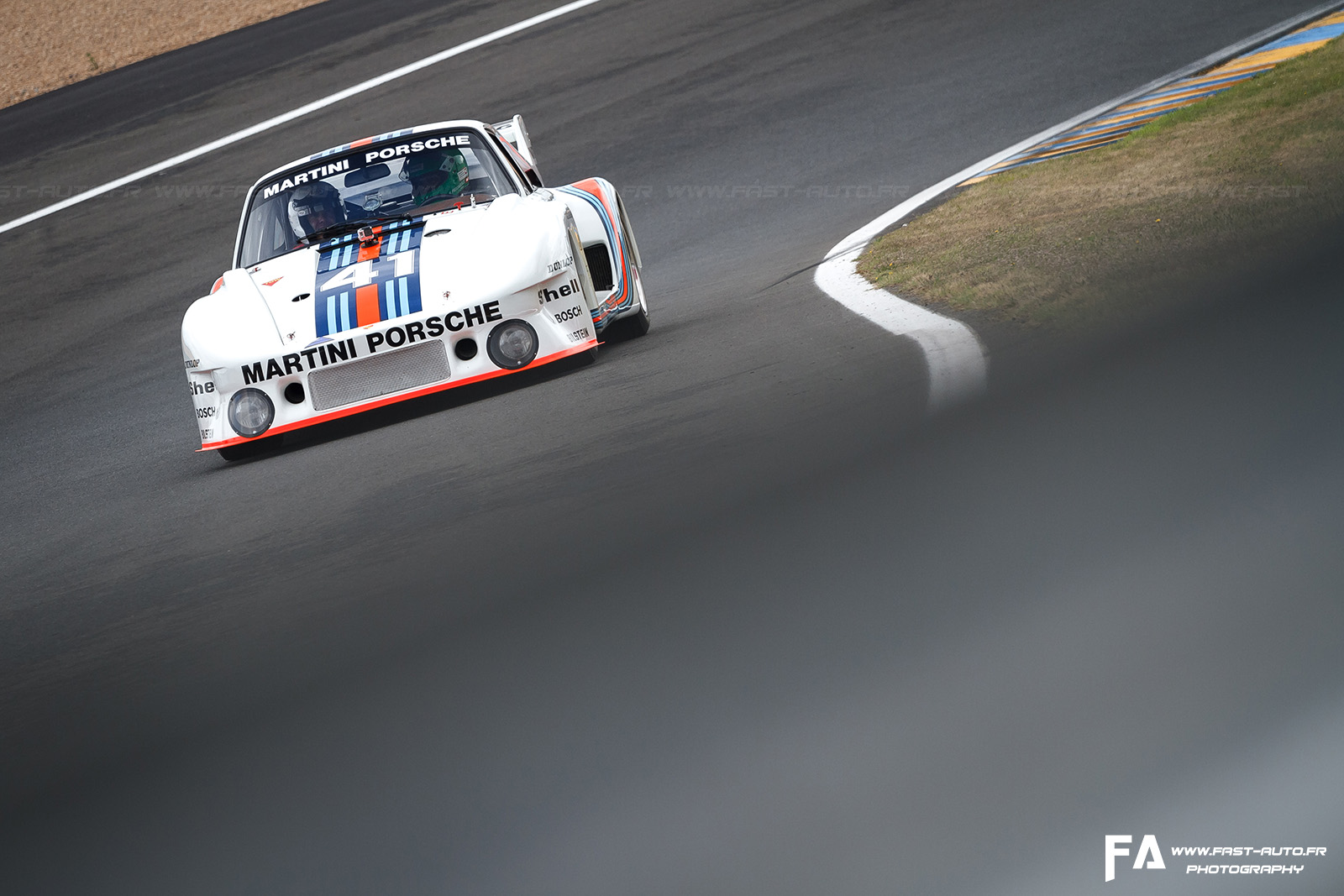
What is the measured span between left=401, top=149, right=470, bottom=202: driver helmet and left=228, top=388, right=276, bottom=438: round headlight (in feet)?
5.51

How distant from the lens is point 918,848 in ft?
6.35

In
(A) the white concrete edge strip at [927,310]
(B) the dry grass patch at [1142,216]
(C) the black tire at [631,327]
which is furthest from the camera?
(C) the black tire at [631,327]

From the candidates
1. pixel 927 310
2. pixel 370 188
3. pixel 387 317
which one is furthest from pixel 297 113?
pixel 927 310

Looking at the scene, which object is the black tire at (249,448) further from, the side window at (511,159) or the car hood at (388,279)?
the side window at (511,159)

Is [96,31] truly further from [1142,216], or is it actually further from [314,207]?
[1142,216]

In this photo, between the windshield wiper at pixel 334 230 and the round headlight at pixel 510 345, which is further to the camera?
the windshield wiper at pixel 334 230

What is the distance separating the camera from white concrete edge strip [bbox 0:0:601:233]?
13758 mm

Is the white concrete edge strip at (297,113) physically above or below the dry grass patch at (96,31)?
below

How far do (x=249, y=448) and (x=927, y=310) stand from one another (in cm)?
302

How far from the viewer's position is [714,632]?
2.61 m

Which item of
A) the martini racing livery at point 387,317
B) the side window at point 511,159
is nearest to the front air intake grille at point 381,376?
the martini racing livery at point 387,317

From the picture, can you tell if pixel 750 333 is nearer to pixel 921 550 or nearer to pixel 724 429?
pixel 724 429

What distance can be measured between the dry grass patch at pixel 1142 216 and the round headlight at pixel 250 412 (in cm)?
288

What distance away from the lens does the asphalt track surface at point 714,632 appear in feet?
6.64
